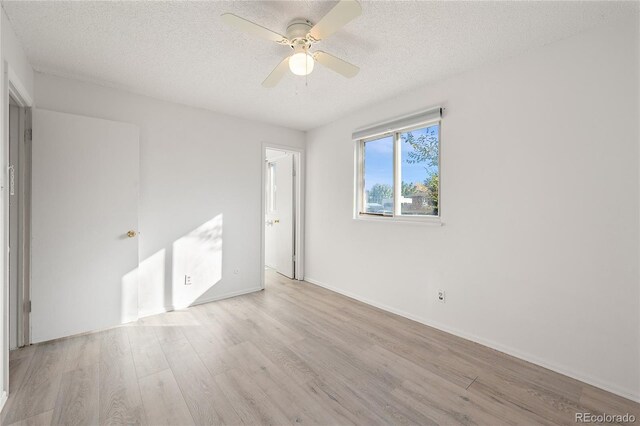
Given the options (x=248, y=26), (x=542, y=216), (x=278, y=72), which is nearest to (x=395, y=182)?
(x=542, y=216)

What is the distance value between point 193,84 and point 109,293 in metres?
2.19

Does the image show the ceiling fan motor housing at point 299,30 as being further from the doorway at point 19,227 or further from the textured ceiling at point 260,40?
the doorway at point 19,227

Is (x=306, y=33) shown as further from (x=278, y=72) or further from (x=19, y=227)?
(x=19, y=227)

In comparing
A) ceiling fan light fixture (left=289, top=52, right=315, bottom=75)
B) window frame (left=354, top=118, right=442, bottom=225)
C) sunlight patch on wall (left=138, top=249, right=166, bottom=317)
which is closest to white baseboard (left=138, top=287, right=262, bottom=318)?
sunlight patch on wall (left=138, top=249, right=166, bottom=317)

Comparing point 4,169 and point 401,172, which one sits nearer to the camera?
point 4,169

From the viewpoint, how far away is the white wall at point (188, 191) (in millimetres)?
2928

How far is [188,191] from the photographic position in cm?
335

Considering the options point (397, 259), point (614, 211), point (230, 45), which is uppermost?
point (230, 45)

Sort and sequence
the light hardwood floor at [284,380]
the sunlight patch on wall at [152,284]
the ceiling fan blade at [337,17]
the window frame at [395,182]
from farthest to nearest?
the sunlight patch on wall at [152,284]
the window frame at [395,182]
the light hardwood floor at [284,380]
the ceiling fan blade at [337,17]

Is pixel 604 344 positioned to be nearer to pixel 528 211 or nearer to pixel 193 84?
pixel 528 211

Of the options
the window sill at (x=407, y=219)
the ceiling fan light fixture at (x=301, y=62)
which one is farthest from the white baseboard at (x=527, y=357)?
the ceiling fan light fixture at (x=301, y=62)

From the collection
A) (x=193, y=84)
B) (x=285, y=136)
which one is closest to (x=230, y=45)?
(x=193, y=84)

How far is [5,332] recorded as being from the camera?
5.77 feet

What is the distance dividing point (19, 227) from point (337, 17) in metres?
2.99
